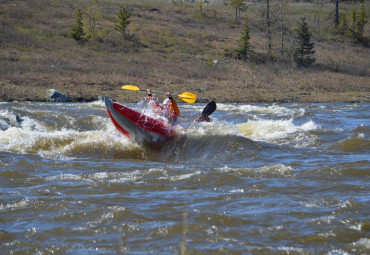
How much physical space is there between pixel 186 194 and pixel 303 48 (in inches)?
1372

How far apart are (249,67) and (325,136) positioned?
23782mm

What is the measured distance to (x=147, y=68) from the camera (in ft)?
102

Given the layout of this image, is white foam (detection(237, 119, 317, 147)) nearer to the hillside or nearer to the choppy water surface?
the choppy water surface

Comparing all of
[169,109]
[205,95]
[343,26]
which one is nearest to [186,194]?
[169,109]

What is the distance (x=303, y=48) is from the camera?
3938cm

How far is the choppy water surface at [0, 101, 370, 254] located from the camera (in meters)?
4.94

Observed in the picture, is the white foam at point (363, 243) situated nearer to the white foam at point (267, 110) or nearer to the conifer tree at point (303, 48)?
the white foam at point (267, 110)

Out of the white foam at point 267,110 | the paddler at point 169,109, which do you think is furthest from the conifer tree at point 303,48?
the paddler at point 169,109

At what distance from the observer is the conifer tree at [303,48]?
38.7 meters

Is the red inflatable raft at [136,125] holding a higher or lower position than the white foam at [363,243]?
lower

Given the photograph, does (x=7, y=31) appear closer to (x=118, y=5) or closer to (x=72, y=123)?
(x=118, y=5)

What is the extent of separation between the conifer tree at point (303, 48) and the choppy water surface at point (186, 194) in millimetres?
27390

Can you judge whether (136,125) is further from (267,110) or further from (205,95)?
(205,95)

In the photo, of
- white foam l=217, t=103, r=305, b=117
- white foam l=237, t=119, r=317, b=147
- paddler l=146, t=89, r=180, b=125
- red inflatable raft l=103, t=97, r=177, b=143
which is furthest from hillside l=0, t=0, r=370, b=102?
red inflatable raft l=103, t=97, r=177, b=143
